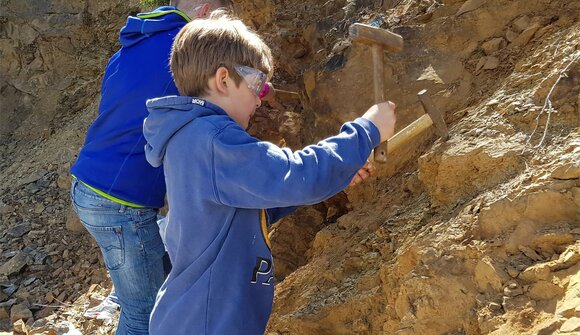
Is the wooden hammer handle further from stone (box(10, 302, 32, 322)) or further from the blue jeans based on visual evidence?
stone (box(10, 302, 32, 322))

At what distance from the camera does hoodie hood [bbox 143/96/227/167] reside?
211cm

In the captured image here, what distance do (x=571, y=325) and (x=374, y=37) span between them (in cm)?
145

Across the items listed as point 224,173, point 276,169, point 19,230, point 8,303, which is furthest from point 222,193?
point 19,230

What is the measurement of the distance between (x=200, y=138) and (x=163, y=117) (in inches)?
7.1

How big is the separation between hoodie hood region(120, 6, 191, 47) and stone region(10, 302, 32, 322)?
12.1 ft

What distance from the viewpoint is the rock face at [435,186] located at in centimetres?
222

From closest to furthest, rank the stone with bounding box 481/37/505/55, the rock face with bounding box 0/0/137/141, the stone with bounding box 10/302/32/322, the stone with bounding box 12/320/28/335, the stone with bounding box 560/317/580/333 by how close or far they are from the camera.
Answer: the stone with bounding box 560/317/580/333 < the stone with bounding box 481/37/505/55 < the stone with bounding box 12/320/28/335 < the stone with bounding box 10/302/32/322 < the rock face with bounding box 0/0/137/141

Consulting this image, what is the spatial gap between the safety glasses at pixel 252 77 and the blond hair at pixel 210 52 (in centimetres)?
2

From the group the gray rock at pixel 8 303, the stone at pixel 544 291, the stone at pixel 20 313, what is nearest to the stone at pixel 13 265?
the gray rock at pixel 8 303

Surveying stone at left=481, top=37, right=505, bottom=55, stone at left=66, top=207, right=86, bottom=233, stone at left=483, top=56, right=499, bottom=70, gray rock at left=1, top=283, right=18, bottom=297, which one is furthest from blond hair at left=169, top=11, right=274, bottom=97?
stone at left=66, top=207, right=86, bottom=233

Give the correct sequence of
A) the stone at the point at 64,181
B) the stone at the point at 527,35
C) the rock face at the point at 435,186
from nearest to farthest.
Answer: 1. the rock face at the point at 435,186
2. the stone at the point at 527,35
3. the stone at the point at 64,181

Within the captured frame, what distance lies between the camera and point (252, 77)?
2.19 metres

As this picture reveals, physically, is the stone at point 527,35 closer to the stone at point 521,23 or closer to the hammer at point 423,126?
the stone at point 521,23

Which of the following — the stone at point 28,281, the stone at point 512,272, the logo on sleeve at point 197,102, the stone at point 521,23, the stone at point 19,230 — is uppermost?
the logo on sleeve at point 197,102
